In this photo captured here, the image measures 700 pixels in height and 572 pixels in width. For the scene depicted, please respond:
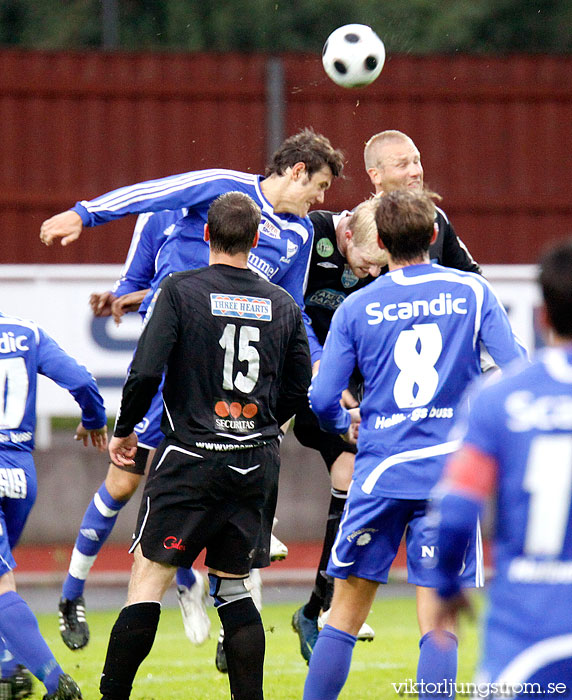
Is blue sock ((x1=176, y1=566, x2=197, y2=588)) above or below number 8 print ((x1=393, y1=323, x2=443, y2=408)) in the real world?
below

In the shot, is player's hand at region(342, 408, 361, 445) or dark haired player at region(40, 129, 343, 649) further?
dark haired player at region(40, 129, 343, 649)

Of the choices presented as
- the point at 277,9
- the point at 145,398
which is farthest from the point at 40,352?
the point at 277,9

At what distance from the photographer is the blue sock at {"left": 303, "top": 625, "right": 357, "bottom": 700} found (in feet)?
15.0

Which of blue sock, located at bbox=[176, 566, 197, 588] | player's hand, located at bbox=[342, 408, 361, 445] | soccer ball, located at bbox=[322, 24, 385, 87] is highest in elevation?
soccer ball, located at bbox=[322, 24, 385, 87]

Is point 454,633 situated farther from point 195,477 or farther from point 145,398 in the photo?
point 145,398

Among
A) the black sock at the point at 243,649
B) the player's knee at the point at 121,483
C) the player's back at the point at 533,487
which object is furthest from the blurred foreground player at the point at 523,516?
the player's knee at the point at 121,483

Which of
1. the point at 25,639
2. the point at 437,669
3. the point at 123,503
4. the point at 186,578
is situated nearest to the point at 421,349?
the point at 437,669

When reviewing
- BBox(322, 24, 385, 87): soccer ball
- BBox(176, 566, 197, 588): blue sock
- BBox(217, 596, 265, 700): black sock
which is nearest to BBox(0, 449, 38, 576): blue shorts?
BBox(217, 596, 265, 700): black sock

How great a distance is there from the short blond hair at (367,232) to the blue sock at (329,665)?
1.80 m

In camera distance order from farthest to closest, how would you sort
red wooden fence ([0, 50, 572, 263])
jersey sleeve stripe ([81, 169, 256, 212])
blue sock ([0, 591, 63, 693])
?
1. red wooden fence ([0, 50, 572, 263])
2. jersey sleeve stripe ([81, 169, 256, 212])
3. blue sock ([0, 591, 63, 693])

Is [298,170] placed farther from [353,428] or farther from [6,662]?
[6,662]

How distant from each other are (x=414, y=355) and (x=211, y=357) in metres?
0.84

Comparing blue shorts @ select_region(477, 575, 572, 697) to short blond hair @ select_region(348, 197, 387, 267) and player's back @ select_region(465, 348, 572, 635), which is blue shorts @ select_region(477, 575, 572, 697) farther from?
short blond hair @ select_region(348, 197, 387, 267)

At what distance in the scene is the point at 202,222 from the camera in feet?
19.1
